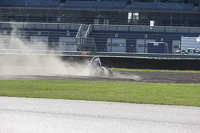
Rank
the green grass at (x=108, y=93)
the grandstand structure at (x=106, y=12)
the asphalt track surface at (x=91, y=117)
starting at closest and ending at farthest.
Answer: the asphalt track surface at (x=91, y=117) < the green grass at (x=108, y=93) < the grandstand structure at (x=106, y=12)

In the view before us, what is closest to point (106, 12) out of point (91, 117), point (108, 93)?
point (108, 93)

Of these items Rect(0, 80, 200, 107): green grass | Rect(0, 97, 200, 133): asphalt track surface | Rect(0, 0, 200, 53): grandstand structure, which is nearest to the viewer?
Rect(0, 97, 200, 133): asphalt track surface

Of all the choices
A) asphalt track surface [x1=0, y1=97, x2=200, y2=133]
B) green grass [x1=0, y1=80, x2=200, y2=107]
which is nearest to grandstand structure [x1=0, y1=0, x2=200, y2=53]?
green grass [x1=0, y1=80, x2=200, y2=107]

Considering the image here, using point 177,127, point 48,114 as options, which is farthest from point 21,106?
point 177,127

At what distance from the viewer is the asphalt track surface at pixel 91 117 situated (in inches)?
235

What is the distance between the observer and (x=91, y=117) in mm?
6941

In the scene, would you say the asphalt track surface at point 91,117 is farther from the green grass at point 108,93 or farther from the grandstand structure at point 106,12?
the grandstand structure at point 106,12

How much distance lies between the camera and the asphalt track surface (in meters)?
5.98

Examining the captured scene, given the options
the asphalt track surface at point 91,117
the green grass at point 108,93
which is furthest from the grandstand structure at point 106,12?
the asphalt track surface at point 91,117

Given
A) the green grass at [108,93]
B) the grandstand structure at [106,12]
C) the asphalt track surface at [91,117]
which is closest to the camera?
the asphalt track surface at [91,117]

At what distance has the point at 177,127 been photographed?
6.27m

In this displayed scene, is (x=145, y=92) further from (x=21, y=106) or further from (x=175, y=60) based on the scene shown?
(x=175, y=60)

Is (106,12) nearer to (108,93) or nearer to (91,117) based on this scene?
(108,93)

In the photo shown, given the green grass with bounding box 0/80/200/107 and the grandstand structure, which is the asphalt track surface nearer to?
the green grass with bounding box 0/80/200/107
